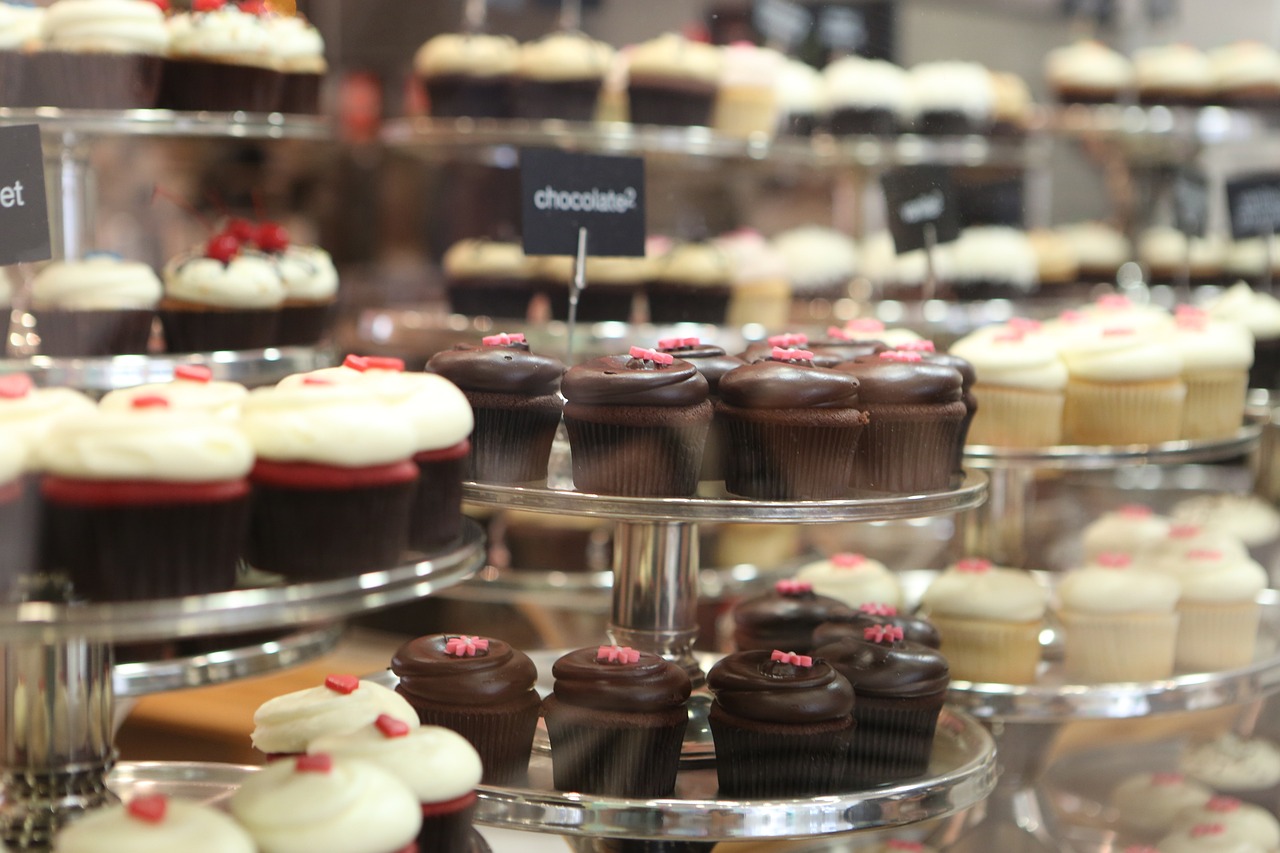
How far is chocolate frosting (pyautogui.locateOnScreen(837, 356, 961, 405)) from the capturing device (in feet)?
7.16

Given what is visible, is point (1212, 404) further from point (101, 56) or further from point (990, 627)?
point (101, 56)

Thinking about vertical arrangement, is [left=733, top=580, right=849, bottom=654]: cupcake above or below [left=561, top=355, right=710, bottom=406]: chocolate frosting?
below

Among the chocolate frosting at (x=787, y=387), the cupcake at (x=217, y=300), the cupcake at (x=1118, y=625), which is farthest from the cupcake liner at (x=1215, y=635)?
the cupcake at (x=217, y=300)

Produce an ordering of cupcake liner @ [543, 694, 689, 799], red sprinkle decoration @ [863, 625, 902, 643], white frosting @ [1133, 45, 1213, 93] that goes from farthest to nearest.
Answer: white frosting @ [1133, 45, 1213, 93], red sprinkle decoration @ [863, 625, 902, 643], cupcake liner @ [543, 694, 689, 799]

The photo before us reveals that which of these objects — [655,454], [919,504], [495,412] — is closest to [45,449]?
[495,412]

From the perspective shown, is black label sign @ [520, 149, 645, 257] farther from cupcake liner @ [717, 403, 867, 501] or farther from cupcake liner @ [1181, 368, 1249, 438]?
cupcake liner @ [1181, 368, 1249, 438]

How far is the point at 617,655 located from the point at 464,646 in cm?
22

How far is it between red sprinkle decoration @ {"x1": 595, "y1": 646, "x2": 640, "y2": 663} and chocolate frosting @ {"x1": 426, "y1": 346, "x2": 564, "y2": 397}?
0.38 meters

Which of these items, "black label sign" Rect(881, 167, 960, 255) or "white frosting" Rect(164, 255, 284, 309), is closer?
"white frosting" Rect(164, 255, 284, 309)

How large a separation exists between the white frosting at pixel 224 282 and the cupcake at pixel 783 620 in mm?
1080

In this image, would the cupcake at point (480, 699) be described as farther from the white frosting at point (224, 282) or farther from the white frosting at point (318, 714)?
the white frosting at point (224, 282)

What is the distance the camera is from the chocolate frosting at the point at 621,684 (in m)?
2.00

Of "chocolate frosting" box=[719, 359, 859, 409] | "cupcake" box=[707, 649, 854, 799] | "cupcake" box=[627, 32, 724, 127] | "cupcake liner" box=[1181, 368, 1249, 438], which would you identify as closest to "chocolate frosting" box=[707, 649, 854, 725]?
"cupcake" box=[707, 649, 854, 799]

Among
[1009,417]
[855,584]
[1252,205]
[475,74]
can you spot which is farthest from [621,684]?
[1252,205]
